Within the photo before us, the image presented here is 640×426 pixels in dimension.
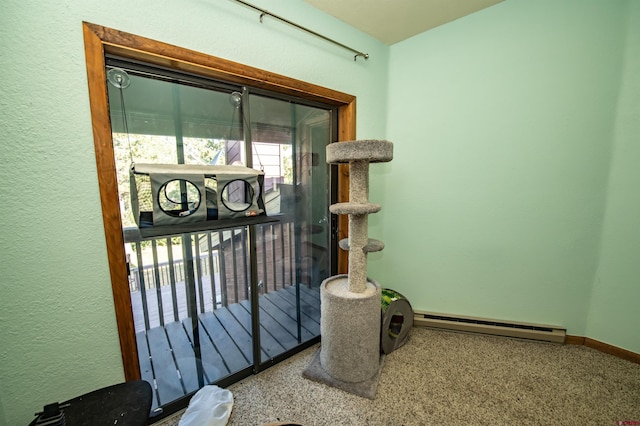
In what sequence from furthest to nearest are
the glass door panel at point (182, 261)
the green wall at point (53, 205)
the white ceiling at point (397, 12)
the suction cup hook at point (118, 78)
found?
the white ceiling at point (397, 12), the glass door panel at point (182, 261), the suction cup hook at point (118, 78), the green wall at point (53, 205)

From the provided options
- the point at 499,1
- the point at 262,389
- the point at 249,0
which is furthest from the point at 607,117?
the point at 262,389

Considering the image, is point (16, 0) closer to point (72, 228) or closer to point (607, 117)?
point (72, 228)

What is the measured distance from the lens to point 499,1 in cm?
163

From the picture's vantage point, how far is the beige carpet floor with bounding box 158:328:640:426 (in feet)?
4.25

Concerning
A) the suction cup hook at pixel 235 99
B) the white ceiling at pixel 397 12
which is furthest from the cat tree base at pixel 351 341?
the white ceiling at pixel 397 12

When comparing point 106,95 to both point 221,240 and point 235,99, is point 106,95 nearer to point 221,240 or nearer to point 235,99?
point 235,99

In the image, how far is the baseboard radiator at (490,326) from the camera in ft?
5.99

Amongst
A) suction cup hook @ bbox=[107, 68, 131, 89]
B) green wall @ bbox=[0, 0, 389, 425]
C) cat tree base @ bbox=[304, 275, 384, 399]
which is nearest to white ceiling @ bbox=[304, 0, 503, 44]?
green wall @ bbox=[0, 0, 389, 425]

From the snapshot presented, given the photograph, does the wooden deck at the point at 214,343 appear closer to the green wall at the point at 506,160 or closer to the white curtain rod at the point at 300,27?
the green wall at the point at 506,160

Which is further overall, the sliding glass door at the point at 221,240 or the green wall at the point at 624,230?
the green wall at the point at 624,230

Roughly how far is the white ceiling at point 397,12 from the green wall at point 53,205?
2.86 ft

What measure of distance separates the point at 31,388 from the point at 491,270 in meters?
2.65

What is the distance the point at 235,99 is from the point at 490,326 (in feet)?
8.02

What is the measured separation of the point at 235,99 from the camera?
1.43 meters
